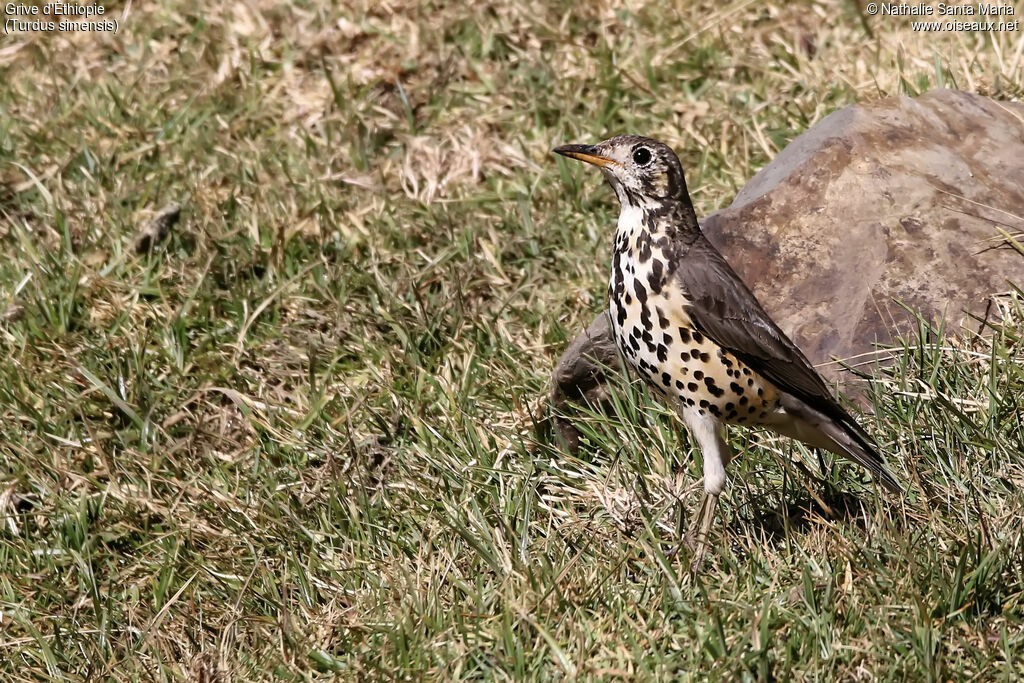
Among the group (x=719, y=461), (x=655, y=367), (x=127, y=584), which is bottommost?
(x=127, y=584)

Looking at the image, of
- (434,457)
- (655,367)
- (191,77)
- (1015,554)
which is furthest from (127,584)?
(191,77)

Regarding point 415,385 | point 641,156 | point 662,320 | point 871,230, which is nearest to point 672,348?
point 662,320

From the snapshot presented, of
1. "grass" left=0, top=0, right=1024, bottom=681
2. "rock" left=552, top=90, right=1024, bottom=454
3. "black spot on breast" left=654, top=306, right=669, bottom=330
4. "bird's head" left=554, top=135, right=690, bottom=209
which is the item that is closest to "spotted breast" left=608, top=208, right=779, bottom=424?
"black spot on breast" left=654, top=306, right=669, bottom=330

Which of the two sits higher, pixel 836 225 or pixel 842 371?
pixel 836 225

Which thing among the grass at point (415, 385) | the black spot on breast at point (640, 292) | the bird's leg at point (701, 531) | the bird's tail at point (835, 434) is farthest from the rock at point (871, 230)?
the bird's leg at point (701, 531)

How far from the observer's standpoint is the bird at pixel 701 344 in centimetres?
436

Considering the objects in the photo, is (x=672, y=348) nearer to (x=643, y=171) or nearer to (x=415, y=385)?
(x=643, y=171)

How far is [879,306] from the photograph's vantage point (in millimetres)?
5176

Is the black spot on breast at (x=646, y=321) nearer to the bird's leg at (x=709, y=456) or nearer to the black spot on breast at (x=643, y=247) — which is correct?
the black spot on breast at (x=643, y=247)

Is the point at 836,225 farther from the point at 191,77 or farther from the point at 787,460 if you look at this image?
the point at 191,77

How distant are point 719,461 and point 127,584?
2.40m

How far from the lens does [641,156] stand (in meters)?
4.59

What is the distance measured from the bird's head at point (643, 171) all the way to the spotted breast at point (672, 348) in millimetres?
215

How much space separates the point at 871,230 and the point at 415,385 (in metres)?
2.09
